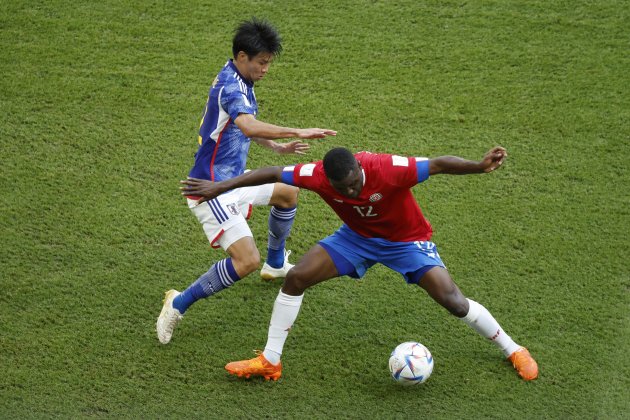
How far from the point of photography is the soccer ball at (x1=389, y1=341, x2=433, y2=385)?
20.0 feet

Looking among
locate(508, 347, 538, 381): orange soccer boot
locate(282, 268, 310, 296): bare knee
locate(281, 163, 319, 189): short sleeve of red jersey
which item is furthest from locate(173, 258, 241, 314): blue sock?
locate(508, 347, 538, 381): orange soccer boot

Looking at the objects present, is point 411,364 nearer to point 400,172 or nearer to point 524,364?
point 524,364

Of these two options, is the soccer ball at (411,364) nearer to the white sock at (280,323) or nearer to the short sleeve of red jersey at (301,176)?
the white sock at (280,323)

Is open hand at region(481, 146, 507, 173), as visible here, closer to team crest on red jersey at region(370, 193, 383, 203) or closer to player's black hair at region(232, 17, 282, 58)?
team crest on red jersey at region(370, 193, 383, 203)

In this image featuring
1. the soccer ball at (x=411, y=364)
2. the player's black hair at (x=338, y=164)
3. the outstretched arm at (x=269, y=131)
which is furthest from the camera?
the soccer ball at (x=411, y=364)

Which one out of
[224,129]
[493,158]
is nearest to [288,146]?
[224,129]

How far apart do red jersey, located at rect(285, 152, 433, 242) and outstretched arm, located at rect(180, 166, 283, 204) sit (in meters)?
0.12

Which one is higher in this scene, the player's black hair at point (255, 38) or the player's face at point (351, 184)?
the player's black hair at point (255, 38)

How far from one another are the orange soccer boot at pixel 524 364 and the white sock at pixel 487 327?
4cm

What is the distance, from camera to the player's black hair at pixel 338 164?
5531 millimetres

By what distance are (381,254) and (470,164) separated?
0.99 m

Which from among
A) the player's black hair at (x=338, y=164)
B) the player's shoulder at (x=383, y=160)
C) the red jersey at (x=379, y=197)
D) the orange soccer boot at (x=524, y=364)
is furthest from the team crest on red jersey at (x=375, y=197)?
the orange soccer boot at (x=524, y=364)

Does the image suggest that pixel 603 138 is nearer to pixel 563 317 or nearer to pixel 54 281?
pixel 563 317

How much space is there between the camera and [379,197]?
5.86 metres
